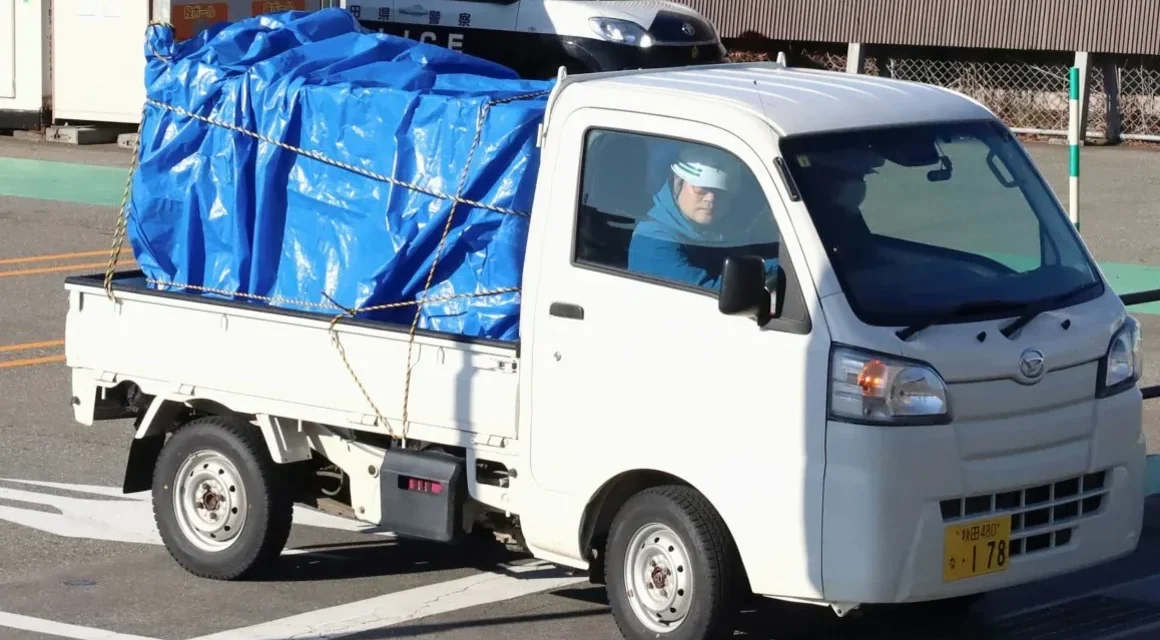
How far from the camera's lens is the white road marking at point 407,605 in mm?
6719

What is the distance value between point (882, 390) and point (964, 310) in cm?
45

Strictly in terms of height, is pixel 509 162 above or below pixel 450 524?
above

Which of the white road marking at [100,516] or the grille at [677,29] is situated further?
the grille at [677,29]

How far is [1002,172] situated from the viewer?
6516mm

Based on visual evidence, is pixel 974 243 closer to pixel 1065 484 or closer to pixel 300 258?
pixel 1065 484

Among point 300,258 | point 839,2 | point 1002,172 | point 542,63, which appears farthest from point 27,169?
point 1002,172

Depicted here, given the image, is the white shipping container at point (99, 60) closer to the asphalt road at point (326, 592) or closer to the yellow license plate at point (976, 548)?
the asphalt road at point (326, 592)

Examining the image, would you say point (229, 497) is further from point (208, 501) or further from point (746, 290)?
point (746, 290)

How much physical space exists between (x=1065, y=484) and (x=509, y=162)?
2325mm

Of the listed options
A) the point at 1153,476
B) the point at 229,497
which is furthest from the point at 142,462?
the point at 1153,476

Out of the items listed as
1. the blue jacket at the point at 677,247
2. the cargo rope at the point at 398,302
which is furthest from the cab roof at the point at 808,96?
the cargo rope at the point at 398,302

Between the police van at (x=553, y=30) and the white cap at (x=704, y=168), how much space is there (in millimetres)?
13373

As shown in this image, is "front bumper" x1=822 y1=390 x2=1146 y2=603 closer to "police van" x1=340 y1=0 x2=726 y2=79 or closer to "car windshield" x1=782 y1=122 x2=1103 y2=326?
"car windshield" x1=782 y1=122 x2=1103 y2=326

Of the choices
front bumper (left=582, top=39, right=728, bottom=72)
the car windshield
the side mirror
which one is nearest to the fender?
the side mirror
